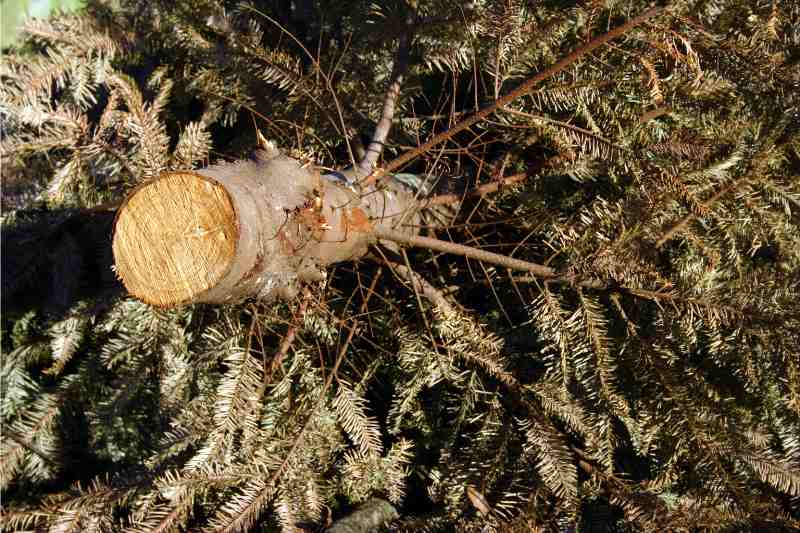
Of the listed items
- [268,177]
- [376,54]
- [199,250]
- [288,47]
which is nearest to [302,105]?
[376,54]

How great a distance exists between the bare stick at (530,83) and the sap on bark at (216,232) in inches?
8.8

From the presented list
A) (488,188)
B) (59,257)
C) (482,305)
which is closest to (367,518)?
(482,305)

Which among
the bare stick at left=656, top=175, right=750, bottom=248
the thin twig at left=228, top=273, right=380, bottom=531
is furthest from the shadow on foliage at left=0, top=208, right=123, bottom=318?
the bare stick at left=656, top=175, right=750, bottom=248

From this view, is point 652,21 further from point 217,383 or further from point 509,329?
point 217,383

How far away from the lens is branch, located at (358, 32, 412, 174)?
1.49 m

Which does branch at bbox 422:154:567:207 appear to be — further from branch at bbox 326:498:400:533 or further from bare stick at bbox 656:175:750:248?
branch at bbox 326:498:400:533

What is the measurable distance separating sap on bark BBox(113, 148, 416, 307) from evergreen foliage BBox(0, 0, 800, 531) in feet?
0.70

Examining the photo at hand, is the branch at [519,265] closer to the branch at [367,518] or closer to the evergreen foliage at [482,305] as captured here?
the evergreen foliage at [482,305]

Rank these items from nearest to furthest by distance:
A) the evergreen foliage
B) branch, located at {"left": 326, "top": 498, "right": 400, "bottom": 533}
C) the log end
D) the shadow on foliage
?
the log end < the evergreen foliage < branch, located at {"left": 326, "top": 498, "right": 400, "bottom": 533} < the shadow on foliage

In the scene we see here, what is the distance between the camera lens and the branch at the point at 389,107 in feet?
4.87

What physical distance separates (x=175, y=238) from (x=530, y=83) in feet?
2.18

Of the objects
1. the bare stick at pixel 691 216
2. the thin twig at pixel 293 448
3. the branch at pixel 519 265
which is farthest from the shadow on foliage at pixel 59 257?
the bare stick at pixel 691 216

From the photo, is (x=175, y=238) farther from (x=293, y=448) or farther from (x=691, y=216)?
(x=691, y=216)

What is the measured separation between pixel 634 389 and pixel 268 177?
84 centimetres
